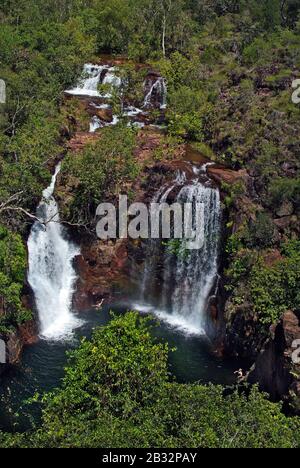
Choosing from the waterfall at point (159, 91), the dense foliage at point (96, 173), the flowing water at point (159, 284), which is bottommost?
the flowing water at point (159, 284)

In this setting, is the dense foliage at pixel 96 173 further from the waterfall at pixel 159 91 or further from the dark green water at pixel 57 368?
the waterfall at pixel 159 91

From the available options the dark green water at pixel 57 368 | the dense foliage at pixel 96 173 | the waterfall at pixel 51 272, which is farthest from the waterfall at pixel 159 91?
the dark green water at pixel 57 368

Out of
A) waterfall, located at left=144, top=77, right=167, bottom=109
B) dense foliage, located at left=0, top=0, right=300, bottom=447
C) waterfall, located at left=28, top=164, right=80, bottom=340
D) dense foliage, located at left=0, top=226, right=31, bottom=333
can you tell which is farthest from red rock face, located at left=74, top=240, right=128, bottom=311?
waterfall, located at left=144, top=77, right=167, bottom=109

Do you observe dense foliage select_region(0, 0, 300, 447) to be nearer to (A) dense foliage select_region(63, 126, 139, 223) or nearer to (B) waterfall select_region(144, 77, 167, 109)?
(A) dense foliage select_region(63, 126, 139, 223)

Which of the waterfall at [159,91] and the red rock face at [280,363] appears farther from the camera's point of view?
the waterfall at [159,91]

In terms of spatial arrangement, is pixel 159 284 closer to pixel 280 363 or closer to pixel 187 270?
pixel 187 270
